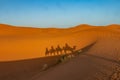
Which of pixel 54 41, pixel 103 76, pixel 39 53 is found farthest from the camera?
pixel 54 41

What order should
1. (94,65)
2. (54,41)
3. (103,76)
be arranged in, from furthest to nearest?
(54,41) → (94,65) → (103,76)

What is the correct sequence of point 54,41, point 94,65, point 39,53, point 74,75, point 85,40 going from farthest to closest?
point 54,41 < point 85,40 < point 39,53 < point 94,65 < point 74,75

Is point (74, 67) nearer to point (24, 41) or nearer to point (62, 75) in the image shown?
point (62, 75)

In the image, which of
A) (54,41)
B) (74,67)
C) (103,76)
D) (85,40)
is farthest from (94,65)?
(54,41)

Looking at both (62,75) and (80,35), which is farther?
(80,35)

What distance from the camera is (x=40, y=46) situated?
44781 mm

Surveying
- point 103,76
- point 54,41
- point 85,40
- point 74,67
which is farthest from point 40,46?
point 103,76

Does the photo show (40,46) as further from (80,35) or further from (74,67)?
(74,67)

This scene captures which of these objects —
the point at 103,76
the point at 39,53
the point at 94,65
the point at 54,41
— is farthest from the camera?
the point at 54,41

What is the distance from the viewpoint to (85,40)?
44219mm

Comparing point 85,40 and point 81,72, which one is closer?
point 81,72

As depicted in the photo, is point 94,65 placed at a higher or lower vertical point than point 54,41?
higher

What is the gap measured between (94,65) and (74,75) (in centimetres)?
167

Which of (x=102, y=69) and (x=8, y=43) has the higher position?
(x=102, y=69)
